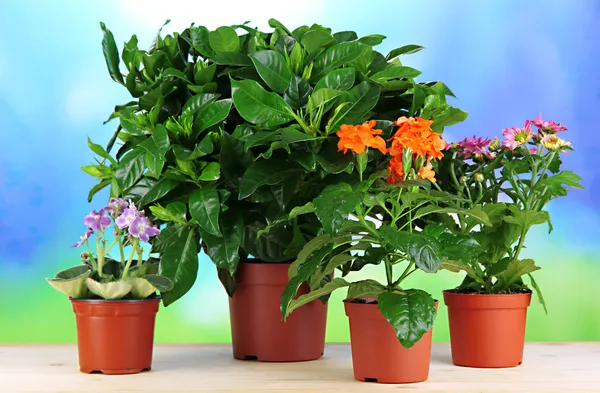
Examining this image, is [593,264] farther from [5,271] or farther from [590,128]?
[5,271]

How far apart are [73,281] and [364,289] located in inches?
23.5

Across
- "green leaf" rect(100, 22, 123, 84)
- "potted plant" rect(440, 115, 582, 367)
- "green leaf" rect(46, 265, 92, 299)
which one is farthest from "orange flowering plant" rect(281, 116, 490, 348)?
"green leaf" rect(100, 22, 123, 84)

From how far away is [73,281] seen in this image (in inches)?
70.7

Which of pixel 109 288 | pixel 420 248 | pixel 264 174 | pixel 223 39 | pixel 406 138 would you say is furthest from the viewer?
pixel 223 39

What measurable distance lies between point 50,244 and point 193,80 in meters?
1.22

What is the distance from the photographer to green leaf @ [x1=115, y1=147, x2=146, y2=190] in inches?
75.0

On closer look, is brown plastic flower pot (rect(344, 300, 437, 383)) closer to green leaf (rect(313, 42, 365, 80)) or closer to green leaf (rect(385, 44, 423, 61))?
green leaf (rect(313, 42, 365, 80))

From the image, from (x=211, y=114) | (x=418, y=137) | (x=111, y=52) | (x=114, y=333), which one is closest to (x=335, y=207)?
(x=418, y=137)

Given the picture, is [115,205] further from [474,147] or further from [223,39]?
[474,147]

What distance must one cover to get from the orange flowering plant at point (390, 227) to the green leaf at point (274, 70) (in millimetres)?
211

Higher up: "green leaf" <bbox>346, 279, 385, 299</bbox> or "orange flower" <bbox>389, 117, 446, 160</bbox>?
"orange flower" <bbox>389, 117, 446, 160</bbox>

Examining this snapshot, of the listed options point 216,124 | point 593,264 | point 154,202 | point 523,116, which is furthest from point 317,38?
point 593,264

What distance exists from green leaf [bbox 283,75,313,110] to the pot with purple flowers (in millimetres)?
395

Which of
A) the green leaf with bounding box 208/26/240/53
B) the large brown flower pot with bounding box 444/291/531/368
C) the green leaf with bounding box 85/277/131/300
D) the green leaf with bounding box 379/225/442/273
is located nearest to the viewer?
the green leaf with bounding box 379/225/442/273
